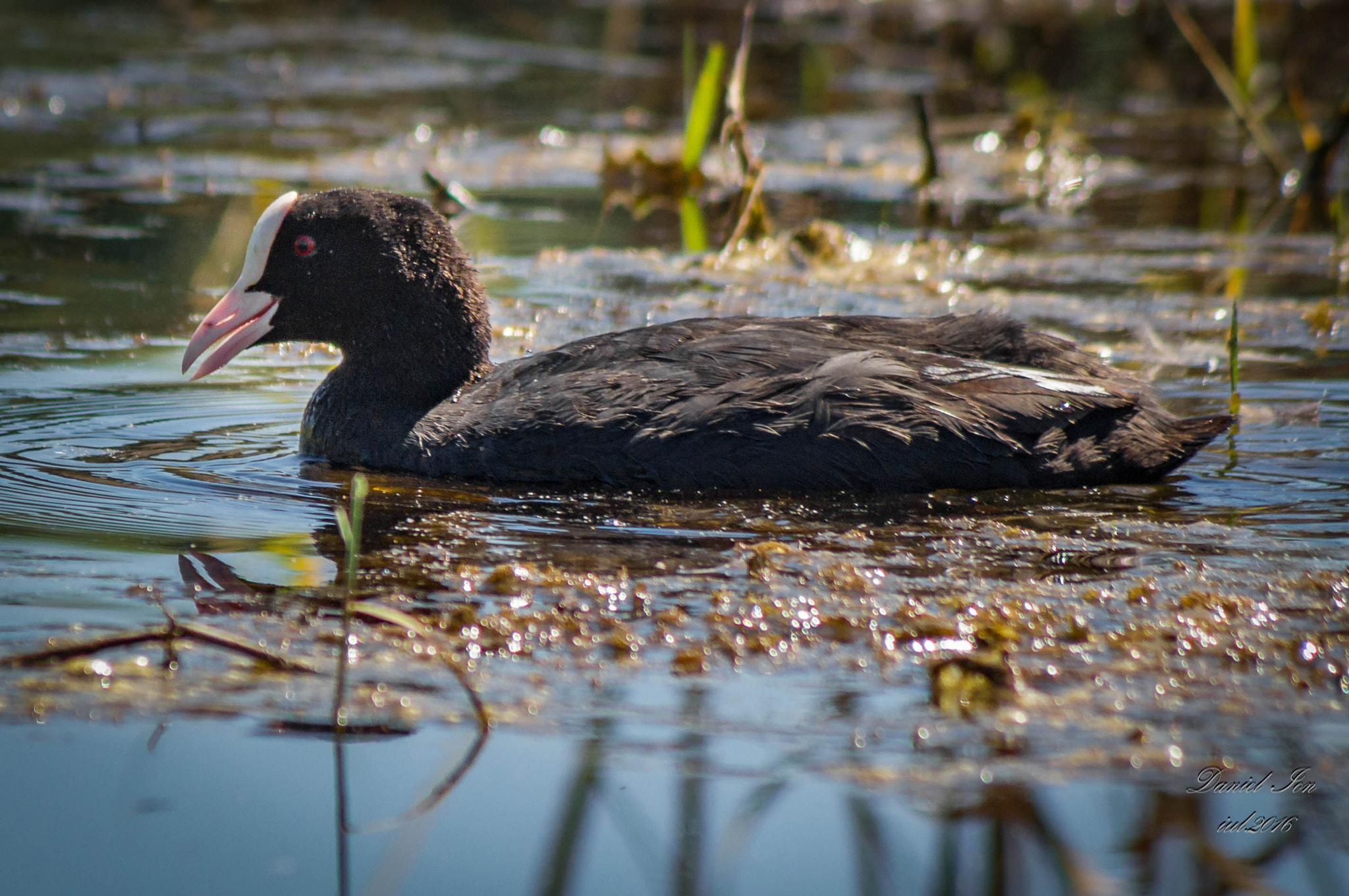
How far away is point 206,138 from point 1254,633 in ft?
27.5

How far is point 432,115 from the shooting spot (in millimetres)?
11008

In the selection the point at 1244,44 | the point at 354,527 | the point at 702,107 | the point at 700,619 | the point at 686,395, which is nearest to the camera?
the point at 354,527

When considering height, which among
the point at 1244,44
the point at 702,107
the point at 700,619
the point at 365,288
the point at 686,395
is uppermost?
the point at 1244,44

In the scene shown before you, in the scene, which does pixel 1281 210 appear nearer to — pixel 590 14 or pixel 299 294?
pixel 299 294

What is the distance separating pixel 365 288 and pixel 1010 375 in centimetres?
188

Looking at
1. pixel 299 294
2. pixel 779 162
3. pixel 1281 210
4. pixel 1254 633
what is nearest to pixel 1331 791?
pixel 1254 633

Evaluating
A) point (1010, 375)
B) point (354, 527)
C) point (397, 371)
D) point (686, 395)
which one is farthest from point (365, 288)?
point (354, 527)

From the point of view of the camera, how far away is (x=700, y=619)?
3104 mm

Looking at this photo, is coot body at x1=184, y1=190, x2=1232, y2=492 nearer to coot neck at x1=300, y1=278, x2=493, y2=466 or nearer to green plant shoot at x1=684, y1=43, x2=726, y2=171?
coot neck at x1=300, y1=278, x2=493, y2=466

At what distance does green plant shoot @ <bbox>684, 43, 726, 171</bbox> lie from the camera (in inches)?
259

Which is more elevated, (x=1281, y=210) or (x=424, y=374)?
(x=1281, y=210)

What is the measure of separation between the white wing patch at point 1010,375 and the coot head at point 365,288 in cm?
141

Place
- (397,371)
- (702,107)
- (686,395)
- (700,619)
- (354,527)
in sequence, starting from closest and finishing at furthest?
1. (354,527)
2. (700,619)
3. (686,395)
4. (397,371)
5. (702,107)

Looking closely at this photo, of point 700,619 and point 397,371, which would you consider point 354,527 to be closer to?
point 700,619
